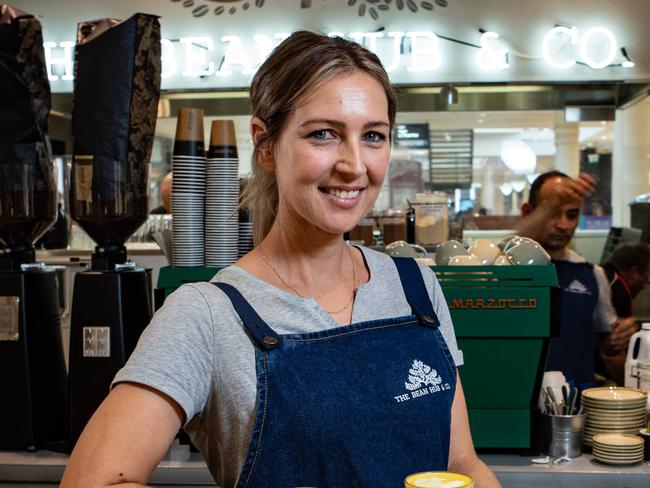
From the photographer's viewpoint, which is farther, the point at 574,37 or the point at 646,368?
the point at 574,37

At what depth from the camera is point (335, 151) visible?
1.32 meters

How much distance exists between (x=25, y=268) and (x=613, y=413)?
1549mm

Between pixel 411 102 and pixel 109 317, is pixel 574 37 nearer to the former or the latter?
pixel 411 102

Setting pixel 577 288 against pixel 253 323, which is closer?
pixel 253 323

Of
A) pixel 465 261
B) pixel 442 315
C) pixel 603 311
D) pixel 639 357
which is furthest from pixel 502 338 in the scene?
pixel 603 311

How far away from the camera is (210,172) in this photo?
2287mm

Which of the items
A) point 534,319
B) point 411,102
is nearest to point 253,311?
point 534,319

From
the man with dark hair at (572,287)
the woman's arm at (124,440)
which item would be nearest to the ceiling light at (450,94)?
the man with dark hair at (572,287)

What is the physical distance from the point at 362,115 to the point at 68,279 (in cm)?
400

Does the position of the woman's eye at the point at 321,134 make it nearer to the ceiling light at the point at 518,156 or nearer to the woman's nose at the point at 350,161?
the woman's nose at the point at 350,161

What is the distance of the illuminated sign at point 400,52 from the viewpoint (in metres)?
5.60

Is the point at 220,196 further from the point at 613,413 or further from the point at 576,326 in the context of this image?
the point at 576,326

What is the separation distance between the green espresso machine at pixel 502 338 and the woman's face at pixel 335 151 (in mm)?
855

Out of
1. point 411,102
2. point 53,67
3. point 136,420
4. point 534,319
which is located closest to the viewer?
point 136,420
